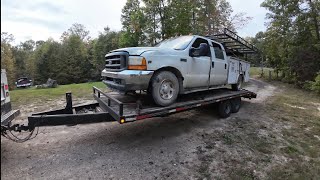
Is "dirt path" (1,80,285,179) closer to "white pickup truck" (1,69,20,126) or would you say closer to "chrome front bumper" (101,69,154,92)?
"white pickup truck" (1,69,20,126)

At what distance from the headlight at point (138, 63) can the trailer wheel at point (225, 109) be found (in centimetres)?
346

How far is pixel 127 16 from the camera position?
28.3 metres

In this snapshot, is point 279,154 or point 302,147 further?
point 302,147

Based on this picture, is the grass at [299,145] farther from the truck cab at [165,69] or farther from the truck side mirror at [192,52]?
the truck side mirror at [192,52]

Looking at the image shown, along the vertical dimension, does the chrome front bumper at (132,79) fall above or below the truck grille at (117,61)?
below

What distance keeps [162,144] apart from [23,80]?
1460 inches

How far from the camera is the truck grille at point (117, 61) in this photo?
4797 millimetres

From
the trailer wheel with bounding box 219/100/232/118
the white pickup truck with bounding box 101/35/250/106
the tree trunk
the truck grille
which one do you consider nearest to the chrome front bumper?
the white pickup truck with bounding box 101/35/250/106

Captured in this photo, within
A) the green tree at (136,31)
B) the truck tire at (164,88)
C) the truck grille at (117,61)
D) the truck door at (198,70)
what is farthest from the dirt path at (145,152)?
the green tree at (136,31)

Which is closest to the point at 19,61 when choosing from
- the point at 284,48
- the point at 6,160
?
the point at 284,48

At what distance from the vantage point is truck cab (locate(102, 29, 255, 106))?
15.3ft

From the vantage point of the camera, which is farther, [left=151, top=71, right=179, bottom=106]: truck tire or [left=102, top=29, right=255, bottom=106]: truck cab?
[left=151, top=71, right=179, bottom=106]: truck tire

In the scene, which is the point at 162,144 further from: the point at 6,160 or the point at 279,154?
the point at 6,160

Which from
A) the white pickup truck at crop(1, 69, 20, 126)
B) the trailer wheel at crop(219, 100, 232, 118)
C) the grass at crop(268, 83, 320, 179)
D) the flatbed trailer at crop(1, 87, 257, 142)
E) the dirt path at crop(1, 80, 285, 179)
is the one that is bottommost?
the grass at crop(268, 83, 320, 179)
